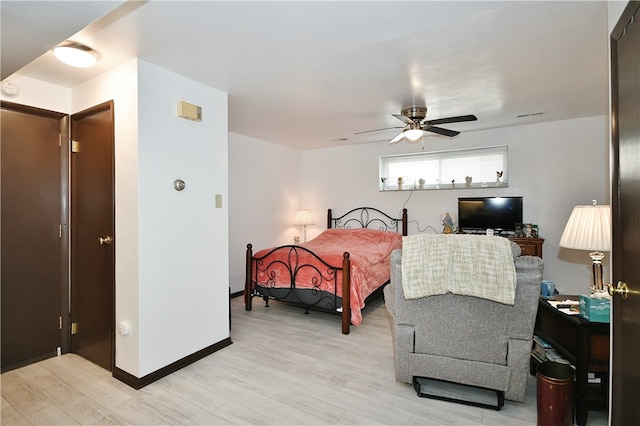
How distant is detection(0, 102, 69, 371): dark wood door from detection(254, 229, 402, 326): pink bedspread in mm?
2109

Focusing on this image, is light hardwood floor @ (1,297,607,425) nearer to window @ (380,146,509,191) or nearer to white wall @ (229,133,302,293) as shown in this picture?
white wall @ (229,133,302,293)

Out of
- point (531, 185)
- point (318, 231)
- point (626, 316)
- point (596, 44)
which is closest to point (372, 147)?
point (318, 231)

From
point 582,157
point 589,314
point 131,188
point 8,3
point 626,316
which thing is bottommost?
point 589,314

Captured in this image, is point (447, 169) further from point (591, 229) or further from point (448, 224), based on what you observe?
point (591, 229)

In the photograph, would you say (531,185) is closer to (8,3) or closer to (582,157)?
(582,157)

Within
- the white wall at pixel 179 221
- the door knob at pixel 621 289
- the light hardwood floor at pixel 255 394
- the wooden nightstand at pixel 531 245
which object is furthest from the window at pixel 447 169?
the door knob at pixel 621 289

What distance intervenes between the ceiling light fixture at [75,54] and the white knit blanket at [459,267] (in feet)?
8.48

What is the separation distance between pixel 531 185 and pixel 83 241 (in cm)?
550

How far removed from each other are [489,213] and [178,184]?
4191mm

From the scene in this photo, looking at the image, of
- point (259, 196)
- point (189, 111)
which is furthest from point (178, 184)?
point (259, 196)

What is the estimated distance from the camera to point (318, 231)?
6.34 m

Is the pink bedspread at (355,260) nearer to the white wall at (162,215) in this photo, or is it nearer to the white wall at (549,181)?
the white wall at (549,181)

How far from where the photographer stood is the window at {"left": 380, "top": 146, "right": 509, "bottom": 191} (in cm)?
483

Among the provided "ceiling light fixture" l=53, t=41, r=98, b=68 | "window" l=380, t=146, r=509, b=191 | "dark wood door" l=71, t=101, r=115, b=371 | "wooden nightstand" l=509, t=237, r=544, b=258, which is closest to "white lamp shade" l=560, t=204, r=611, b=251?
"wooden nightstand" l=509, t=237, r=544, b=258
